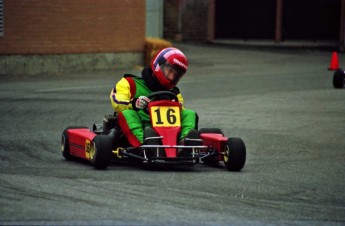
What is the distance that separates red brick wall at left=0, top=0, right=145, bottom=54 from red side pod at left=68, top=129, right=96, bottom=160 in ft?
43.2

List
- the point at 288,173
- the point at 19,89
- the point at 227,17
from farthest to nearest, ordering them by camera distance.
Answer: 1. the point at 227,17
2. the point at 19,89
3. the point at 288,173

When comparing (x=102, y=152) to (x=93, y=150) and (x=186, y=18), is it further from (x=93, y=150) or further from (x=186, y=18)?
(x=186, y=18)

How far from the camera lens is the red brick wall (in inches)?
944

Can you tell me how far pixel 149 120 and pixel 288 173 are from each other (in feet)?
4.97

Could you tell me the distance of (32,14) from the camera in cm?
2439

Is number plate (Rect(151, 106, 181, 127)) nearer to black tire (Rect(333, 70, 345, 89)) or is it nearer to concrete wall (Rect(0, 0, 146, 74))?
black tire (Rect(333, 70, 345, 89))

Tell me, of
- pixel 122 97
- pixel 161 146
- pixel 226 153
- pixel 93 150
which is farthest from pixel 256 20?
pixel 161 146

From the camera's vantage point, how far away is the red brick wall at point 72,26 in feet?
78.6

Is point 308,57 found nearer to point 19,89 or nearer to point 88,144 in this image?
point 19,89

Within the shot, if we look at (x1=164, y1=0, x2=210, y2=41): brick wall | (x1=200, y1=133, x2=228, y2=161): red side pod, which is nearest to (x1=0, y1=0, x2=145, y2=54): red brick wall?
(x1=164, y1=0, x2=210, y2=41): brick wall

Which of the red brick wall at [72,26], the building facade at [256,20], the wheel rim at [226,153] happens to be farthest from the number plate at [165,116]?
the building facade at [256,20]

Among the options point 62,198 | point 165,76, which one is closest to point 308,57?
point 165,76

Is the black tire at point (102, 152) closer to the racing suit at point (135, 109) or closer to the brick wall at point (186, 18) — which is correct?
the racing suit at point (135, 109)

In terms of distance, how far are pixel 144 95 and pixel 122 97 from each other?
10.3 inches
